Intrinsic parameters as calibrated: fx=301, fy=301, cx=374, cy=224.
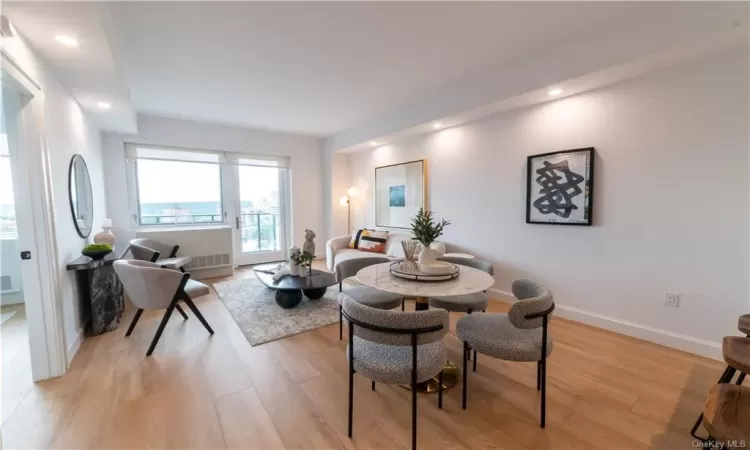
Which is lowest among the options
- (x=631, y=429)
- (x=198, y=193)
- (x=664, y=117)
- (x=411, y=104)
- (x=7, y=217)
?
(x=631, y=429)

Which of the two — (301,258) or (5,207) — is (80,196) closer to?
(5,207)

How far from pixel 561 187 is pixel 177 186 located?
18.7 ft

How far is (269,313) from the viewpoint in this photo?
333 cm

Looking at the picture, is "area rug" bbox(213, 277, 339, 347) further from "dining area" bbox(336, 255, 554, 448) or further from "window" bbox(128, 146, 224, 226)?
"window" bbox(128, 146, 224, 226)

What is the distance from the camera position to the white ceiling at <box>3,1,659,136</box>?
2078 millimetres

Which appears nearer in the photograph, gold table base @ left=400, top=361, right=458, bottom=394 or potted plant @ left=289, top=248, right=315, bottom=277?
gold table base @ left=400, top=361, right=458, bottom=394

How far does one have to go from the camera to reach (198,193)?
5.32 meters

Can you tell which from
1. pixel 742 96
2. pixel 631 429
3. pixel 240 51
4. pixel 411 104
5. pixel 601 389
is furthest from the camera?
pixel 411 104

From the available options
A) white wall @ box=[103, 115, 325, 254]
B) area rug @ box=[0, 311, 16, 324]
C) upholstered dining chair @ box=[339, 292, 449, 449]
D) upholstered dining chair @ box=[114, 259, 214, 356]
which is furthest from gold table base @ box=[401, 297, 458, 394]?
white wall @ box=[103, 115, 325, 254]

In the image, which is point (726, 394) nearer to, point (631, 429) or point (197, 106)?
point (631, 429)

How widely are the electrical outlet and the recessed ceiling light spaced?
486 cm

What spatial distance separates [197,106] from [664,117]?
5274mm

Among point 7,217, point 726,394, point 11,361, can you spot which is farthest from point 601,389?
point 7,217

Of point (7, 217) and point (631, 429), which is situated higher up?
point (7, 217)
